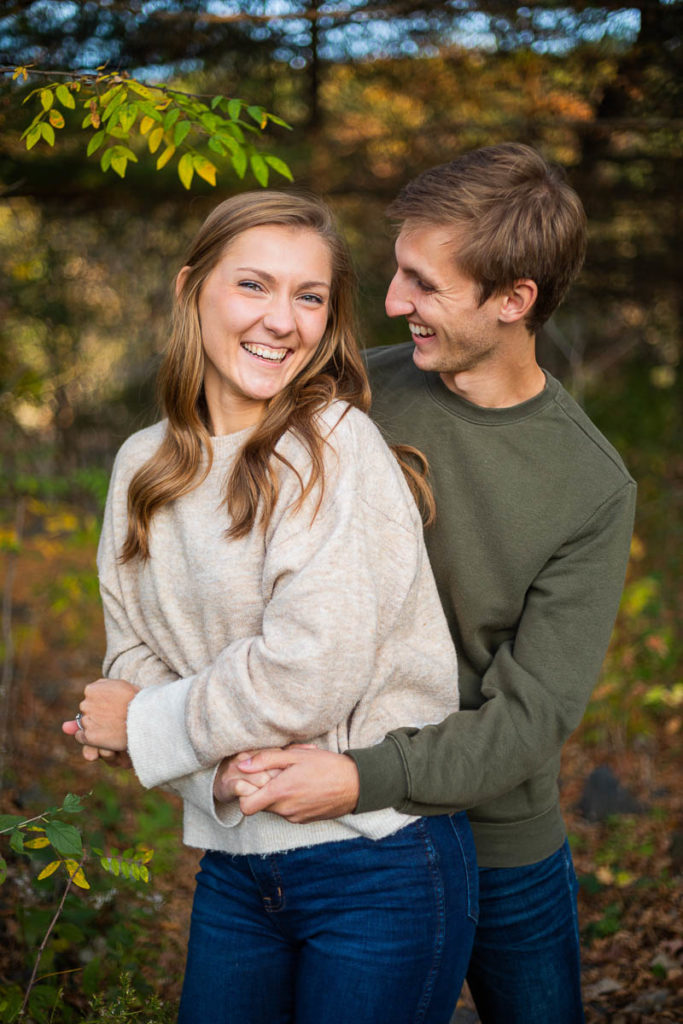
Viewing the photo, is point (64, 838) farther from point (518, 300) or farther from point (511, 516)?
point (518, 300)

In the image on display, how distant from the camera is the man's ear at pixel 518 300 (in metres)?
2.26

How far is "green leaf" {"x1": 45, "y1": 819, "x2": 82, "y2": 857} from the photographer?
190 cm

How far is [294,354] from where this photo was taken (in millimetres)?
2127

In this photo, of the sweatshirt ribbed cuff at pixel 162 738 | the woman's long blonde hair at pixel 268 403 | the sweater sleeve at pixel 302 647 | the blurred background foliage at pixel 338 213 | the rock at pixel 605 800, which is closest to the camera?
the sweater sleeve at pixel 302 647

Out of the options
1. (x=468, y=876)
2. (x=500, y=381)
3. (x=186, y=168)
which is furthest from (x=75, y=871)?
(x=186, y=168)

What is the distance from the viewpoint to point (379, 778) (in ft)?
5.91

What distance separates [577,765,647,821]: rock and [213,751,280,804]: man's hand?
315 centimetres

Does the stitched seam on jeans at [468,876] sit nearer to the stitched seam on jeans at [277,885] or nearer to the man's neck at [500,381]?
the stitched seam on jeans at [277,885]

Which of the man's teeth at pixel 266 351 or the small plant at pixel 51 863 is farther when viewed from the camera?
the man's teeth at pixel 266 351

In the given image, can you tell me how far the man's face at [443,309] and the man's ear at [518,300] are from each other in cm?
2

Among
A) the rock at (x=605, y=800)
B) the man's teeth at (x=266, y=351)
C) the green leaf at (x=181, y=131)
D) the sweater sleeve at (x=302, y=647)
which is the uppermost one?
the green leaf at (x=181, y=131)

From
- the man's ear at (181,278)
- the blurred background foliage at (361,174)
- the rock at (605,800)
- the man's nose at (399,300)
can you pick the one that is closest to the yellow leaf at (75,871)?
the blurred background foliage at (361,174)

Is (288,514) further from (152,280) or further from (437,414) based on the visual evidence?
(152,280)

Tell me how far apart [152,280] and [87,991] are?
6551mm
